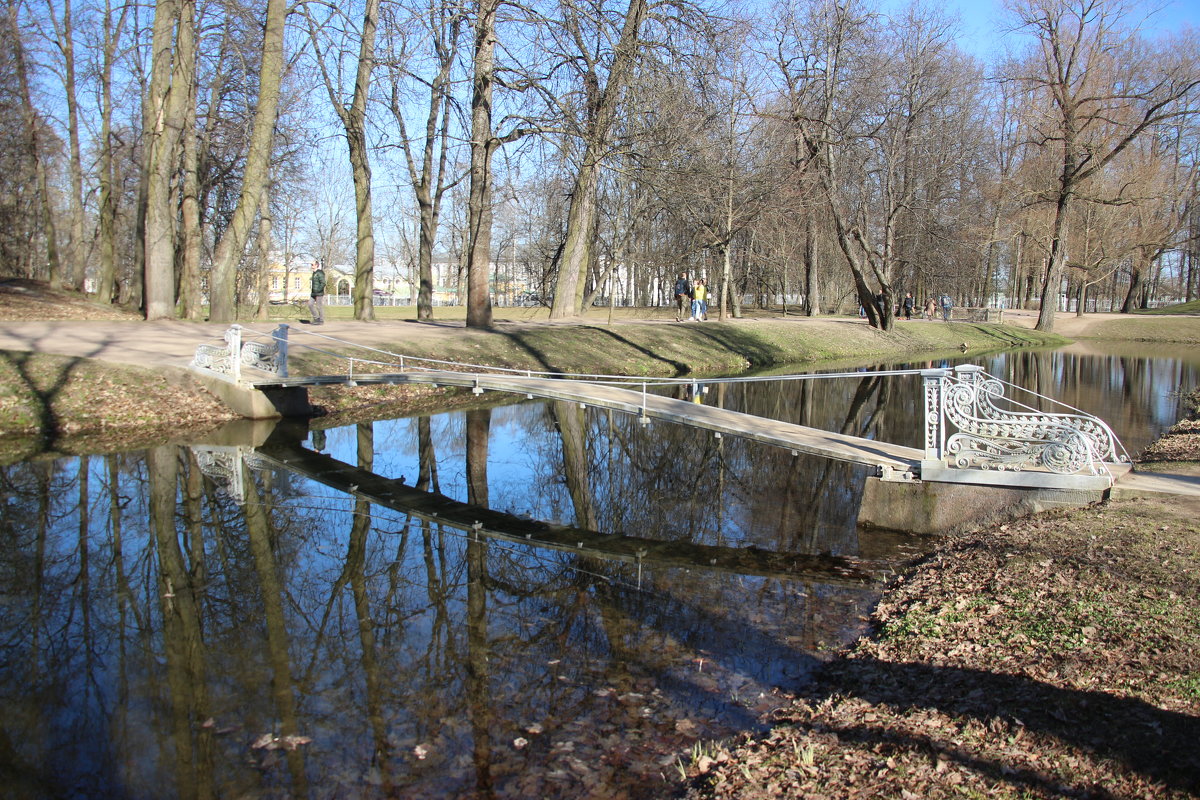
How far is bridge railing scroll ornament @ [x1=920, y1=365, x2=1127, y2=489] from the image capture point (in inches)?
310

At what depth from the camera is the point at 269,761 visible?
4367 millimetres

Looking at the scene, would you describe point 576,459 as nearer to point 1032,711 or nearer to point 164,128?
point 1032,711

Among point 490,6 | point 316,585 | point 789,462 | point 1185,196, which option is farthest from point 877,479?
point 1185,196

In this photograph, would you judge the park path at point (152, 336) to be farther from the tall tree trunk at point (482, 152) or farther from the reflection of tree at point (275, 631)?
the reflection of tree at point (275, 631)

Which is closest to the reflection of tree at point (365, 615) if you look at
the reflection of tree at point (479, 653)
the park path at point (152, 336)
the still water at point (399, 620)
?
the still water at point (399, 620)

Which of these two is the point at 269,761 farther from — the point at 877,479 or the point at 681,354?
the point at 681,354

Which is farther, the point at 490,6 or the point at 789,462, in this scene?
the point at 490,6

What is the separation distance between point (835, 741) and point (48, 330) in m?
19.7

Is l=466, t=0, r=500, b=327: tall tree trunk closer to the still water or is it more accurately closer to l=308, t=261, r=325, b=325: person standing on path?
l=308, t=261, r=325, b=325: person standing on path

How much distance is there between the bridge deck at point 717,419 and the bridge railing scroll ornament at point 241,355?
2.26 meters

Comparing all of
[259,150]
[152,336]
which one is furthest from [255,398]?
[259,150]

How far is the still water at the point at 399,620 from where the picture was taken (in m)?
4.45

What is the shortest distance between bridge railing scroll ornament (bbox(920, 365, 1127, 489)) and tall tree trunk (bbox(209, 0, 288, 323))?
17536 mm

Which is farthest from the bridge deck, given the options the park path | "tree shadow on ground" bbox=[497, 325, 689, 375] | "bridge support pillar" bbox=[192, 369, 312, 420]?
"tree shadow on ground" bbox=[497, 325, 689, 375]
